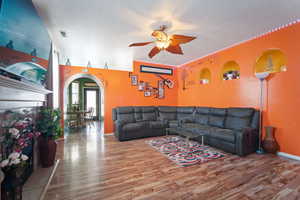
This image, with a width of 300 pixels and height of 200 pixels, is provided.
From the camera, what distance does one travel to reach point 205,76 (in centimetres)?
453

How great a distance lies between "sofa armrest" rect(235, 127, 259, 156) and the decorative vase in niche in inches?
6.4

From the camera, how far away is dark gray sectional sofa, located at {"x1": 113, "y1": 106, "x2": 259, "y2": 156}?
8.55 ft

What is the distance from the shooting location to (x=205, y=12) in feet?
6.80

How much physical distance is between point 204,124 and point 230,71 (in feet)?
5.83

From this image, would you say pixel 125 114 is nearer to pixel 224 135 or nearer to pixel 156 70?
pixel 156 70

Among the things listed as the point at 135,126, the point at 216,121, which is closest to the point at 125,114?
the point at 135,126

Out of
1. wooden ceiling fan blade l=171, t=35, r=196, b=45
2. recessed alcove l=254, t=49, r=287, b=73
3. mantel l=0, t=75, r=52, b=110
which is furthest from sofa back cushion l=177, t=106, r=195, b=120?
mantel l=0, t=75, r=52, b=110

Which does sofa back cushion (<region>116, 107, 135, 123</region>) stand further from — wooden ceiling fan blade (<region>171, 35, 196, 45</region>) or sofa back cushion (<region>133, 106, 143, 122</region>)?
wooden ceiling fan blade (<region>171, 35, 196, 45</region>)

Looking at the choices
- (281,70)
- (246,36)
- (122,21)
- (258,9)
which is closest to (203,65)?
(246,36)

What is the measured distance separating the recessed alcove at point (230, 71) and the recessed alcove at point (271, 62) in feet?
1.58

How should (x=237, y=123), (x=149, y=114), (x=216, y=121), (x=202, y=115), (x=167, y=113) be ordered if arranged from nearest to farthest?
(x=237, y=123) < (x=216, y=121) < (x=202, y=115) < (x=149, y=114) < (x=167, y=113)

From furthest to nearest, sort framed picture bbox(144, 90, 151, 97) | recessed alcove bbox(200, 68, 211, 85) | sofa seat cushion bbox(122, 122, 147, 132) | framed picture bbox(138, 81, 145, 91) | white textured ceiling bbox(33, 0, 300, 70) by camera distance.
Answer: framed picture bbox(144, 90, 151, 97)
framed picture bbox(138, 81, 145, 91)
recessed alcove bbox(200, 68, 211, 85)
sofa seat cushion bbox(122, 122, 147, 132)
white textured ceiling bbox(33, 0, 300, 70)

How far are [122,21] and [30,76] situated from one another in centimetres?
173

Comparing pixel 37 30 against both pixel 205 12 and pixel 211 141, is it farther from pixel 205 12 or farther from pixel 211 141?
pixel 211 141
